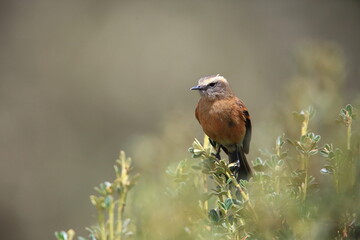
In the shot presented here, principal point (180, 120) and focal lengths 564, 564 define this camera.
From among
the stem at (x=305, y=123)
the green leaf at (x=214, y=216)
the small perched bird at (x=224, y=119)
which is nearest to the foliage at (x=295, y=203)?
the green leaf at (x=214, y=216)

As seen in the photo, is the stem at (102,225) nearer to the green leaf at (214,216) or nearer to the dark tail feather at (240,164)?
the green leaf at (214,216)

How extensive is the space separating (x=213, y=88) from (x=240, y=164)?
2.78 ft

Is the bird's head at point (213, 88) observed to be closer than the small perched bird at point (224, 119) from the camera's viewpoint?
No

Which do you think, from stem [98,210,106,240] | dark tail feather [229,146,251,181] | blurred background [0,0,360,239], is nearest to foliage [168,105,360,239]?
stem [98,210,106,240]

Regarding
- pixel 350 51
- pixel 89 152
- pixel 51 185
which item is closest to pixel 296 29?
pixel 350 51

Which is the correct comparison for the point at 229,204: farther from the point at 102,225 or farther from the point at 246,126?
the point at 246,126

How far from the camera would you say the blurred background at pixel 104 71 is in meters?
8.48

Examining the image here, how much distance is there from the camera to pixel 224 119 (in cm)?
408

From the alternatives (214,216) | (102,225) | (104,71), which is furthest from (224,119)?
(104,71)

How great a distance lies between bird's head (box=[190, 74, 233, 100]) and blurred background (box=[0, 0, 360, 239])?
2.43m

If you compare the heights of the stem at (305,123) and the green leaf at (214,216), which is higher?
the stem at (305,123)

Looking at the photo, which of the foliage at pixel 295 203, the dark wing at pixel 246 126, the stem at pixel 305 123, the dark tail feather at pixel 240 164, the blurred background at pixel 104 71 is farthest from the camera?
the blurred background at pixel 104 71

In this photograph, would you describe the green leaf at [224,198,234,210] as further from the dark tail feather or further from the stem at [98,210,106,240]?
the dark tail feather

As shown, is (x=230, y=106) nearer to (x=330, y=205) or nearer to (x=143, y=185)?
(x=143, y=185)
